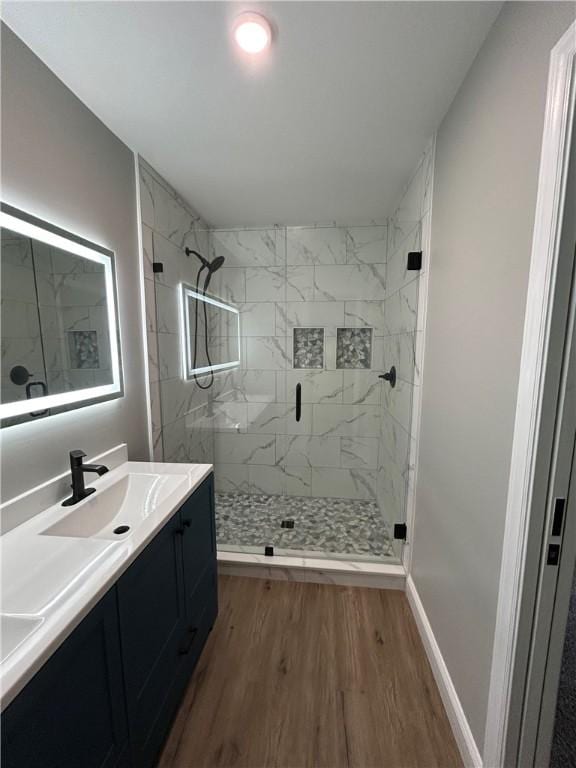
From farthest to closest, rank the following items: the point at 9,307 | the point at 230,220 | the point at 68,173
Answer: the point at 230,220, the point at 68,173, the point at 9,307

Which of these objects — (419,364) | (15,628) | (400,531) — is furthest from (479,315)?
(15,628)

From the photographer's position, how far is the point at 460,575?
121 cm

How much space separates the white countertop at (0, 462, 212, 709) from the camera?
62 centimetres

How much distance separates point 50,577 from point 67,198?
1388 millimetres

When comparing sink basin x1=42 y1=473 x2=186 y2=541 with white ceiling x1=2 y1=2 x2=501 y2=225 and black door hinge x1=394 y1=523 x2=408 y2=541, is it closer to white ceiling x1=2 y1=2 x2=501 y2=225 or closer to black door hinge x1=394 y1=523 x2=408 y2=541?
black door hinge x1=394 y1=523 x2=408 y2=541

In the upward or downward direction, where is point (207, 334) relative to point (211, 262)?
downward

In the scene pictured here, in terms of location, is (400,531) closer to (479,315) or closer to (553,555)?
(553,555)

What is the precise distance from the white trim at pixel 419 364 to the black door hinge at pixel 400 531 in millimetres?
30

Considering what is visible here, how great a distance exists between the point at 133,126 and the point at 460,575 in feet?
8.00

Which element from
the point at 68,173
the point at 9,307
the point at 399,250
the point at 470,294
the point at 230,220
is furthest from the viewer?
the point at 230,220

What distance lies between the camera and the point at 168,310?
2053 mm

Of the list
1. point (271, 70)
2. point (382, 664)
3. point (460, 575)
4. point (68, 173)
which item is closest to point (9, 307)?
point (68, 173)

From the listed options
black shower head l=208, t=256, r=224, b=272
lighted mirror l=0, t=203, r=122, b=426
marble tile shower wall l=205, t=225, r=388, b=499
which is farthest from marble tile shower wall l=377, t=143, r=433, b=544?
lighted mirror l=0, t=203, r=122, b=426

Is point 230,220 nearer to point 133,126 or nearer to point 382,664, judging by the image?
point 133,126
